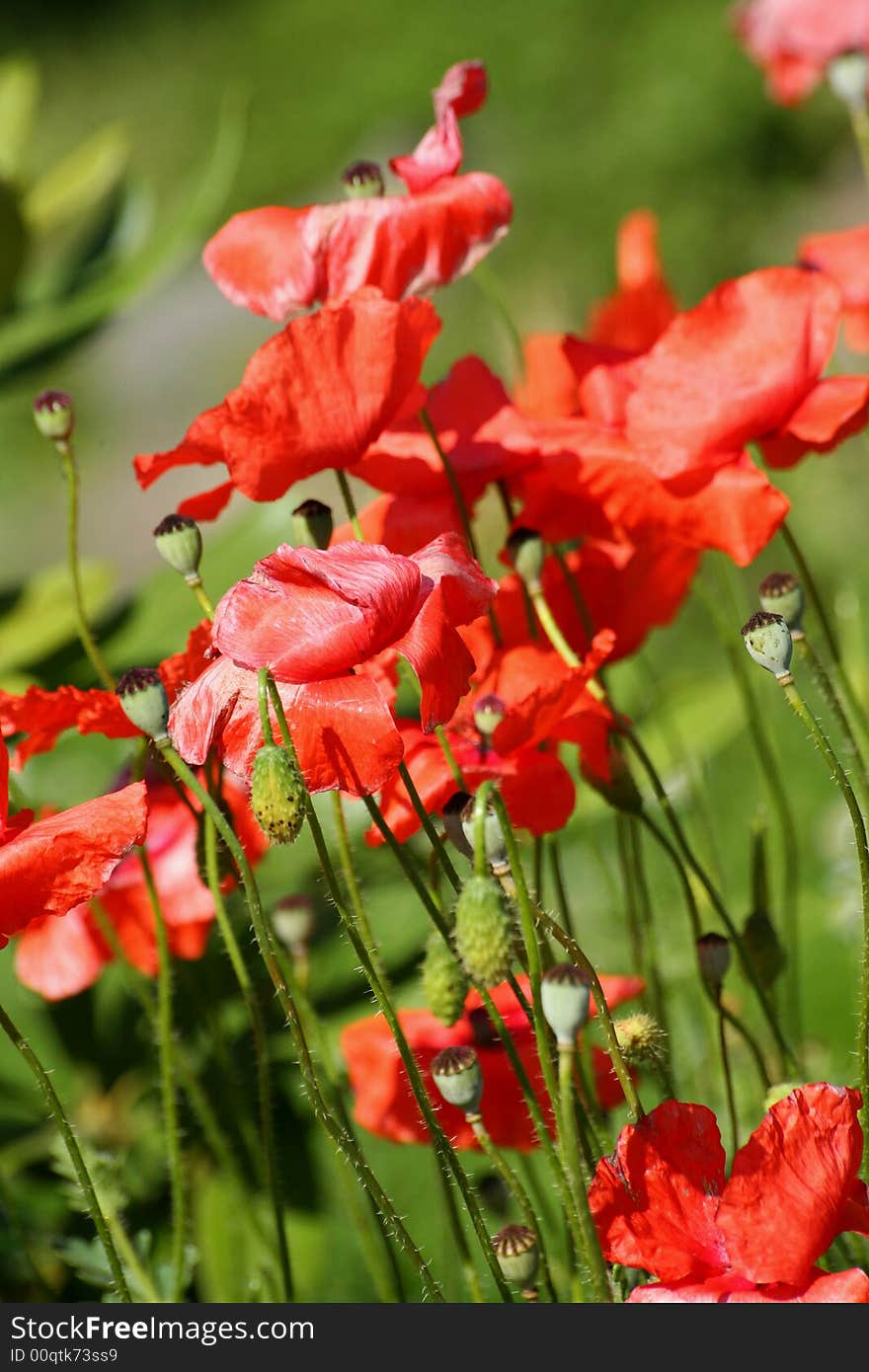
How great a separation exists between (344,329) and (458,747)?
0.47 feet

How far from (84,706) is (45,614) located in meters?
0.39

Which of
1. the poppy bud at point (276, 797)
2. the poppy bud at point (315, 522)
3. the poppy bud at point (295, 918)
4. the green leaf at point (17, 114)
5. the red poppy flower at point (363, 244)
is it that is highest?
the green leaf at point (17, 114)

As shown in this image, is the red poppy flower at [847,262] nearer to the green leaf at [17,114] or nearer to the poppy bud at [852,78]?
the poppy bud at [852,78]

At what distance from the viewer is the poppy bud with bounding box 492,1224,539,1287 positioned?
1.58 feet

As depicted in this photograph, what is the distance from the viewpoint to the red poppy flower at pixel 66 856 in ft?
1.51

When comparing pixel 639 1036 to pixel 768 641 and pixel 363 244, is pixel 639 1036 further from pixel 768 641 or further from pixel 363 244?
pixel 363 244

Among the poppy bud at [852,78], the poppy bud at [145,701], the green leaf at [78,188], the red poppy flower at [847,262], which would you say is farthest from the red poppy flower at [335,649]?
the green leaf at [78,188]

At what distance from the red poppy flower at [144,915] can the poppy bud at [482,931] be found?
227mm

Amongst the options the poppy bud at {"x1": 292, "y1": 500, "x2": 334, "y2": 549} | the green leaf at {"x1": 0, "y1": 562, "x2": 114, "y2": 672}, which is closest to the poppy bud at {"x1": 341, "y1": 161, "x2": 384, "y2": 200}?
the poppy bud at {"x1": 292, "y1": 500, "x2": 334, "y2": 549}

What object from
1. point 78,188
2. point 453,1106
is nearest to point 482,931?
point 453,1106

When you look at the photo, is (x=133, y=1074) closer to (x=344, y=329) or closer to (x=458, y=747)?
(x=458, y=747)

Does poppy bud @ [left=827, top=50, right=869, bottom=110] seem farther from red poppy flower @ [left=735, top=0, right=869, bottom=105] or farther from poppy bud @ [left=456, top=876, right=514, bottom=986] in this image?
poppy bud @ [left=456, top=876, right=514, bottom=986]

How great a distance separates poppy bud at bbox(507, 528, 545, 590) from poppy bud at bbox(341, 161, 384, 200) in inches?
5.0

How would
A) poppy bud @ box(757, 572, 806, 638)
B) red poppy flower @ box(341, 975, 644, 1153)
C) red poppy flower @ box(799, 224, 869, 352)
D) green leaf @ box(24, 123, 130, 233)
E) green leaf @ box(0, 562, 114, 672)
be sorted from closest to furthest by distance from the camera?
poppy bud @ box(757, 572, 806, 638) → red poppy flower @ box(341, 975, 644, 1153) → red poppy flower @ box(799, 224, 869, 352) → green leaf @ box(0, 562, 114, 672) → green leaf @ box(24, 123, 130, 233)
